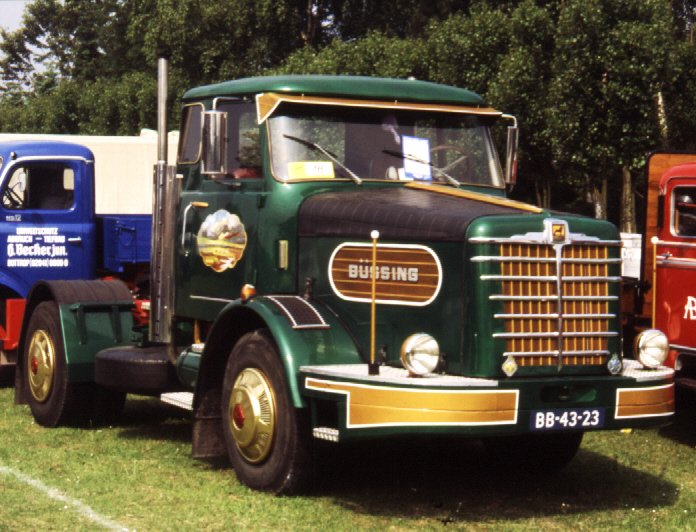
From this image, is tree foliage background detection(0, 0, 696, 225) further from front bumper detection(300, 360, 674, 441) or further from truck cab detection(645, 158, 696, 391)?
front bumper detection(300, 360, 674, 441)

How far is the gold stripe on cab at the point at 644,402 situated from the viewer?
779 cm

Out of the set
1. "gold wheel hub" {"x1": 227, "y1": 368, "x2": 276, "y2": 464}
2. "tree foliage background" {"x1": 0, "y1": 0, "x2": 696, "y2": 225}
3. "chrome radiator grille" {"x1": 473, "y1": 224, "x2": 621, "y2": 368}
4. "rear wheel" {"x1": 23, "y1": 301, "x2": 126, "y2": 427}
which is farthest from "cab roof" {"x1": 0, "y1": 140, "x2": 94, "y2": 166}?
"tree foliage background" {"x1": 0, "y1": 0, "x2": 696, "y2": 225}

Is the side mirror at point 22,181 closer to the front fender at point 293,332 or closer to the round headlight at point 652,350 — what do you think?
the front fender at point 293,332

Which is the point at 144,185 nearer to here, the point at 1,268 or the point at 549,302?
the point at 1,268

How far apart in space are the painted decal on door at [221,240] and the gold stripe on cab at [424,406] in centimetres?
194

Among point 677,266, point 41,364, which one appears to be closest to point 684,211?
point 677,266

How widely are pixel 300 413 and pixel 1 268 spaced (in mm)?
6617

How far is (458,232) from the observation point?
24.8ft

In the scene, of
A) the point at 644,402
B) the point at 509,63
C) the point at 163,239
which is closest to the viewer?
the point at 644,402

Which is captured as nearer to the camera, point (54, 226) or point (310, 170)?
point (310, 170)

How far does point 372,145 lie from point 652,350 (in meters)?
2.26

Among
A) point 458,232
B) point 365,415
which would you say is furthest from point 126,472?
point 458,232

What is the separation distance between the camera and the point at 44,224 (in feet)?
44.8

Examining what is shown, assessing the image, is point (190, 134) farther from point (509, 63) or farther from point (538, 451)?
point (509, 63)
